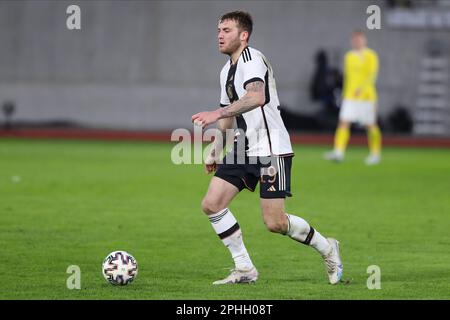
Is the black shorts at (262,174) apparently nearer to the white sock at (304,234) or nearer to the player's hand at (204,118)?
the white sock at (304,234)

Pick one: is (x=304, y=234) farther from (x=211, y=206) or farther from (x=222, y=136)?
(x=222, y=136)

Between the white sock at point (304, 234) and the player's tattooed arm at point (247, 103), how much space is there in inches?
41.8

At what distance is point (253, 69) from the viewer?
923 centimetres

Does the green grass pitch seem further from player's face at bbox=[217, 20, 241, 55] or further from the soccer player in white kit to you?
player's face at bbox=[217, 20, 241, 55]

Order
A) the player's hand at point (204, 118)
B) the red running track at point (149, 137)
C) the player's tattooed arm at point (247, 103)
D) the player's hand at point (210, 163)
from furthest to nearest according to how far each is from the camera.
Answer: the red running track at point (149, 137), the player's hand at point (210, 163), the player's tattooed arm at point (247, 103), the player's hand at point (204, 118)

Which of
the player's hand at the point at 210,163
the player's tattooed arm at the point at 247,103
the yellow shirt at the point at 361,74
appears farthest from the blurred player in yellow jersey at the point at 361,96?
the player's tattooed arm at the point at 247,103

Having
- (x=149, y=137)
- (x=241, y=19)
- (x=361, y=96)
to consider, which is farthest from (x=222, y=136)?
(x=149, y=137)

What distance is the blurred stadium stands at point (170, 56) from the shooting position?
31500mm

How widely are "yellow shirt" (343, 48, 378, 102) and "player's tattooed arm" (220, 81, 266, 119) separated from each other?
46.9ft

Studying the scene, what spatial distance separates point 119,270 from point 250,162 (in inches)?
58.0

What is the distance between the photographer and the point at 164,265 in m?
10.5

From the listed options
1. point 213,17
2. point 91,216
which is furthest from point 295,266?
point 213,17

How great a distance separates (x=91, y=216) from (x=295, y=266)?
4520mm
